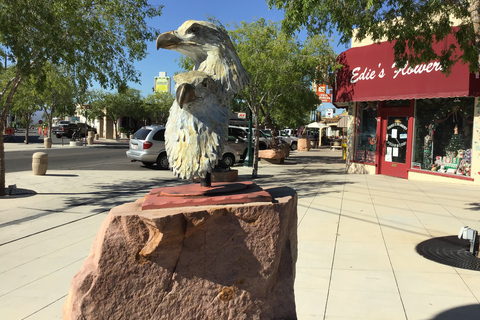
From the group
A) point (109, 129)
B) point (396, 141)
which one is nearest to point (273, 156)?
point (396, 141)

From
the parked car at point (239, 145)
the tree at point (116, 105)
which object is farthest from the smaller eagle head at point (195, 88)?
the tree at point (116, 105)

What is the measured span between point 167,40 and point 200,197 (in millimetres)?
1306

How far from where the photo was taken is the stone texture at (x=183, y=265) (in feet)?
8.90

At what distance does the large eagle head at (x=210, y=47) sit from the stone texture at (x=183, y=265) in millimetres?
1132

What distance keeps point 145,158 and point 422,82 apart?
10.6m

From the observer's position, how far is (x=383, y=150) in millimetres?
14633

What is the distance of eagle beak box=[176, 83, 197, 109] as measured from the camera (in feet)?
9.43

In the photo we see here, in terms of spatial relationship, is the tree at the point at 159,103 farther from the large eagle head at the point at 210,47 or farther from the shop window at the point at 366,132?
the large eagle head at the point at 210,47

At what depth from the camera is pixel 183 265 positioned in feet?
9.31

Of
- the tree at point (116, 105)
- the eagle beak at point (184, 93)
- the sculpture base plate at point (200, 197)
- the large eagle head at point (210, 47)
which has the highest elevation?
the tree at point (116, 105)

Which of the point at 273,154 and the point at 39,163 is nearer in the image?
the point at 39,163

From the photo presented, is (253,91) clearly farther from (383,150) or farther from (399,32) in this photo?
(399,32)

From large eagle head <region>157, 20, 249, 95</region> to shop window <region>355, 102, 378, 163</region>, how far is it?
12781 mm

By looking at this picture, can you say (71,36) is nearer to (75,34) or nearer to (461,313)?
(75,34)
